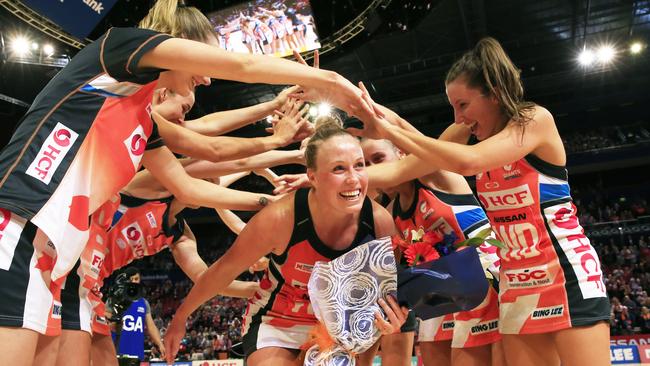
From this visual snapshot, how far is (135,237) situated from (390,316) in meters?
2.08

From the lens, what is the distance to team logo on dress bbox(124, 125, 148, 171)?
2.10 m

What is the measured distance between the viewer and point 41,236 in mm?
1760

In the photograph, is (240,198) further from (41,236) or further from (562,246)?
(562,246)

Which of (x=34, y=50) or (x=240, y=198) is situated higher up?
(x=34, y=50)

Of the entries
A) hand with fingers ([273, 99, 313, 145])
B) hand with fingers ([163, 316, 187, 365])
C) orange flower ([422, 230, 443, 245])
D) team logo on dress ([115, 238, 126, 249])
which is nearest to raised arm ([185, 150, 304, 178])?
hand with fingers ([273, 99, 313, 145])

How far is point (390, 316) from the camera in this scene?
2.26 m

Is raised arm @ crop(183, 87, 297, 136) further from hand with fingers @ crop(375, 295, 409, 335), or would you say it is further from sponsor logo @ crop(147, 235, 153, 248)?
hand with fingers @ crop(375, 295, 409, 335)

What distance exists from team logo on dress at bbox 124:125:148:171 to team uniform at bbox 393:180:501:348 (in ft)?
4.97

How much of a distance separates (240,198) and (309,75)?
3.81 feet

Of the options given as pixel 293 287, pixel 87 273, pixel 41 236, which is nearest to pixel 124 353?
pixel 87 273

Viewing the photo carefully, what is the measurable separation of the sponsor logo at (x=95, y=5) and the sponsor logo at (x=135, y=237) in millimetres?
5100

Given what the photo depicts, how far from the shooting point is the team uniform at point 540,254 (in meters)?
2.45

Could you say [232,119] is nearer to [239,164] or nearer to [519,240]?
[239,164]

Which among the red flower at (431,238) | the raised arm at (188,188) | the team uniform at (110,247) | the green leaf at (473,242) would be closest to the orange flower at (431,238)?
the red flower at (431,238)
